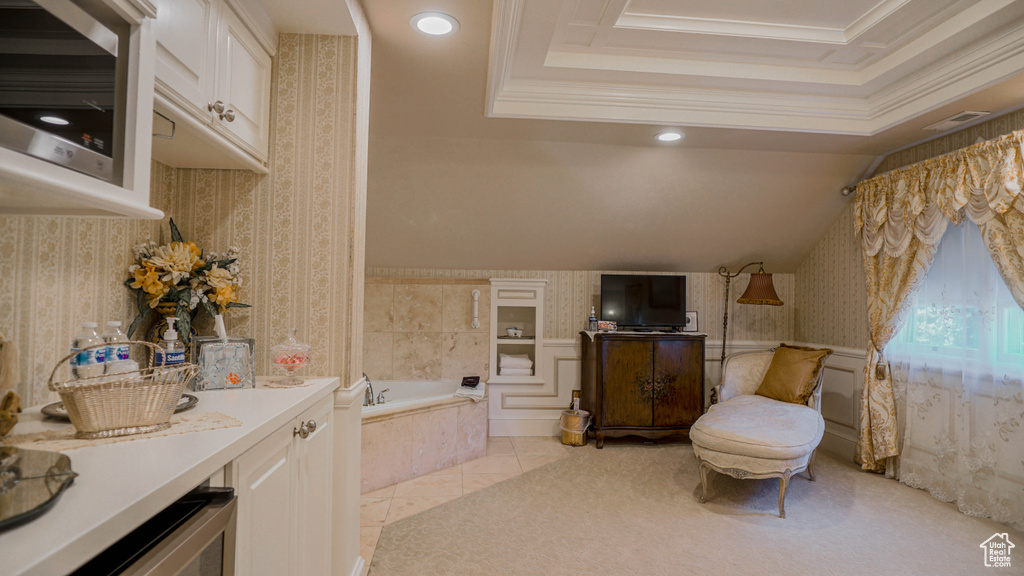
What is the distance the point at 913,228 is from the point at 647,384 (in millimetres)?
2125

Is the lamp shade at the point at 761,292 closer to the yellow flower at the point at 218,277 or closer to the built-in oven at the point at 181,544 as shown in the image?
the yellow flower at the point at 218,277

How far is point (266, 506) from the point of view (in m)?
1.18

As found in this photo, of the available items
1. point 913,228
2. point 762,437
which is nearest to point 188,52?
point 762,437

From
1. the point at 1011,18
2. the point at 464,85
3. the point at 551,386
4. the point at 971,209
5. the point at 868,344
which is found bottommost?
the point at 551,386

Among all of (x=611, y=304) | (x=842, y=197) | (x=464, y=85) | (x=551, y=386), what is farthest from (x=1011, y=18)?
(x=551, y=386)

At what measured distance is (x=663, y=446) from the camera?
13.4 feet

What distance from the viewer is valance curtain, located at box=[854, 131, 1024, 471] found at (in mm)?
2629

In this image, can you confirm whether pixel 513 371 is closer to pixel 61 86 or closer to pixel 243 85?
pixel 243 85

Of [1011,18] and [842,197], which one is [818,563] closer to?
[1011,18]

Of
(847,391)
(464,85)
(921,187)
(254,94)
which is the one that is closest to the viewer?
(254,94)

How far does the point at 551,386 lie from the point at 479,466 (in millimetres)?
1177

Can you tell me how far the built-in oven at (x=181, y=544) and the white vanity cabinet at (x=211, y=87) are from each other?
3.16 feet

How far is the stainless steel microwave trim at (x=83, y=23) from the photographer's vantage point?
810 mm

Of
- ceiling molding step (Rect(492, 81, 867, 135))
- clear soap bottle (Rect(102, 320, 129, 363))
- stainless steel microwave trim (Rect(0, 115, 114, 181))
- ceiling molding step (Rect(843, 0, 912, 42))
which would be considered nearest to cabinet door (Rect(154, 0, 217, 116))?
stainless steel microwave trim (Rect(0, 115, 114, 181))
